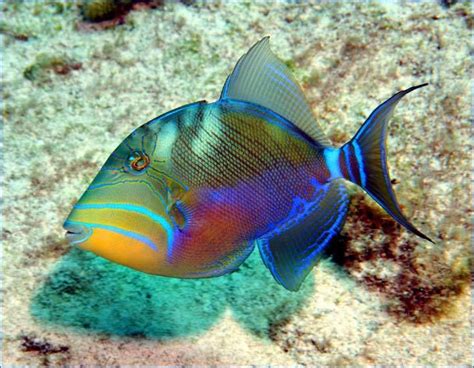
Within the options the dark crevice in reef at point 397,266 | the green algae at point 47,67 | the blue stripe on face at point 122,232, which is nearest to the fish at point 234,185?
the blue stripe on face at point 122,232

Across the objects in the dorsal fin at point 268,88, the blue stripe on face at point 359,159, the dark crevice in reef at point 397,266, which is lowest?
the dark crevice in reef at point 397,266

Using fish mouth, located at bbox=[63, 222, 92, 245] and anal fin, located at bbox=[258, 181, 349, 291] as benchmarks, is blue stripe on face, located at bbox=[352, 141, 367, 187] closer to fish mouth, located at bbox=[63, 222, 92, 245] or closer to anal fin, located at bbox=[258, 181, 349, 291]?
anal fin, located at bbox=[258, 181, 349, 291]

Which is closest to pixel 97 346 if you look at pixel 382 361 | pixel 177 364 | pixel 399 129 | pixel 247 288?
pixel 177 364

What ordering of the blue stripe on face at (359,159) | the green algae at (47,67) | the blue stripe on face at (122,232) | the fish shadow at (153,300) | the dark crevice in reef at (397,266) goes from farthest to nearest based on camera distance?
the green algae at (47,67) < the fish shadow at (153,300) < the dark crevice in reef at (397,266) < the blue stripe on face at (359,159) < the blue stripe on face at (122,232)

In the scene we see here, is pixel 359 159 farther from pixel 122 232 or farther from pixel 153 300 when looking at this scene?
pixel 153 300

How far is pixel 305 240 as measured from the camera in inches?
58.1

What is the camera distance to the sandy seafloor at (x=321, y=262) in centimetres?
199

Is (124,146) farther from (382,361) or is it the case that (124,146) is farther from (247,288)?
(382,361)

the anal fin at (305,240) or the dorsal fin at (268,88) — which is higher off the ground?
the dorsal fin at (268,88)

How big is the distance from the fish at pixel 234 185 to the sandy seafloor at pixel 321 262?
76 cm

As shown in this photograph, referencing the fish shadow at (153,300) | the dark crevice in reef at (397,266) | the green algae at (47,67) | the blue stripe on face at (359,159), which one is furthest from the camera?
the green algae at (47,67)

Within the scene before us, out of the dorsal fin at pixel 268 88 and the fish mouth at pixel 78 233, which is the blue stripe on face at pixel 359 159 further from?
the fish mouth at pixel 78 233

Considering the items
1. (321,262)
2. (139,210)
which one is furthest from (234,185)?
(321,262)

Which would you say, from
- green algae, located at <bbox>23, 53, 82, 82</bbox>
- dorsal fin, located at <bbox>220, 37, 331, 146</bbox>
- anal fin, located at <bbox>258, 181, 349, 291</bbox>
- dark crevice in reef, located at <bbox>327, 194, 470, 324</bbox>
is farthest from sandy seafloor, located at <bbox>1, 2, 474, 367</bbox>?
dorsal fin, located at <bbox>220, 37, 331, 146</bbox>
